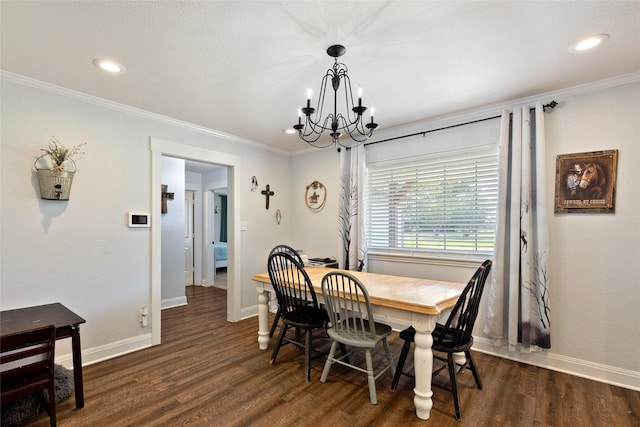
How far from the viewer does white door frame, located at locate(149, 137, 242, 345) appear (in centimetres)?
317

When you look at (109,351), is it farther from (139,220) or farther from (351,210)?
(351,210)

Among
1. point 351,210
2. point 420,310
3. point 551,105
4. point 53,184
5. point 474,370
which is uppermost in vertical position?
point 551,105

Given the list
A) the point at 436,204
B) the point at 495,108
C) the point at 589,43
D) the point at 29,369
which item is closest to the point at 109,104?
the point at 29,369

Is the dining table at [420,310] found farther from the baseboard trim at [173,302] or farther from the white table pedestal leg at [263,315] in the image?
the baseboard trim at [173,302]

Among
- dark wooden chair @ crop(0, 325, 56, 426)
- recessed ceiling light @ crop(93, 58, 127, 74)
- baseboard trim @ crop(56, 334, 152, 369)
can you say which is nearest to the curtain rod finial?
recessed ceiling light @ crop(93, 58, 127, 74)

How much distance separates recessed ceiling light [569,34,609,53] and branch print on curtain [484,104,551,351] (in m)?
0.72

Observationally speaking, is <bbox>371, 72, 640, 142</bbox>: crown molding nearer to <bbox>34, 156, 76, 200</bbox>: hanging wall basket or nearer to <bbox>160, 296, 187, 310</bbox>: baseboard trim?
<bbox>34, 156, 76, 200</bbox>: hanging wall basket

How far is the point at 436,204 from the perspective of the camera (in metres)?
3.38

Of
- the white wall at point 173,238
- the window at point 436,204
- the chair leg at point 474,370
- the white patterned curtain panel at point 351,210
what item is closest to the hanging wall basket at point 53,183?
the white wall at point 173,238

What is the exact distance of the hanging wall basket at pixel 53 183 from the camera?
7.97 feet

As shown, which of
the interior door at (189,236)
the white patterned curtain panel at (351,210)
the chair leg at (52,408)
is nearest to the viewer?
the chair leg at (52,408)

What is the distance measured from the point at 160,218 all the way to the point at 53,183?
37.5 inches

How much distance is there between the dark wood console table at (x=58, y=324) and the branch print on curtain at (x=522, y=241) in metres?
3.34

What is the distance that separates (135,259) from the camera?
10.0 feet
